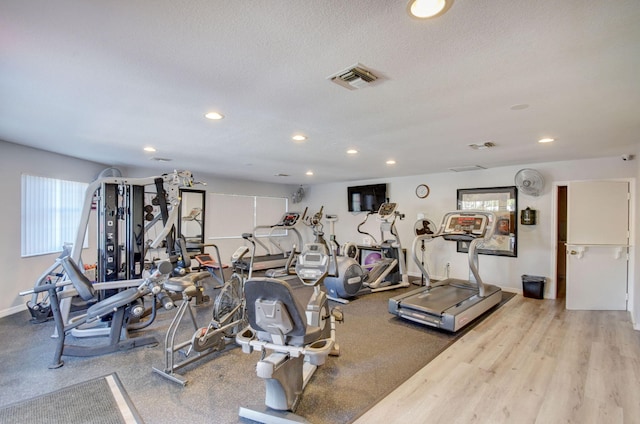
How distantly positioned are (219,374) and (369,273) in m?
3.57

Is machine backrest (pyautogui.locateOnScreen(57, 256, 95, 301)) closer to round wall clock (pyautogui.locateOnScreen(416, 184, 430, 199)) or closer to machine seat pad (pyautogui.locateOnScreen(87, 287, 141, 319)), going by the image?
machine seat pad (pyautogui.locateOnScreen(87, 287, 141, 319))

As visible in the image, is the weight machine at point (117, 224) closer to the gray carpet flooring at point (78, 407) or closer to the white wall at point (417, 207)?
the white wall at point (417, 207)

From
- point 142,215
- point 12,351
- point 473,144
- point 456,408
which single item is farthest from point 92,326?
point 473,144

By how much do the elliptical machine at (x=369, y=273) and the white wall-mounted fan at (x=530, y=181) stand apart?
2.25 metres

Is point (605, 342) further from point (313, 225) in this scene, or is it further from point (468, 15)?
point (313, 225)

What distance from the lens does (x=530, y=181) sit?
5312 mm

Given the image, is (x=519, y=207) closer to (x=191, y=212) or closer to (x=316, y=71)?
(x=316, y=71)

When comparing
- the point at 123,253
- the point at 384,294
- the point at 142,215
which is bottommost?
the point at 384,294

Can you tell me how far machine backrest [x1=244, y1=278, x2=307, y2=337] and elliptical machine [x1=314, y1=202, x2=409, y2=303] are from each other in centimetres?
269

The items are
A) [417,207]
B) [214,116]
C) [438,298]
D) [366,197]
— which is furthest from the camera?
[366,197]

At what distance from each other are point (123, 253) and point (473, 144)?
479 cm

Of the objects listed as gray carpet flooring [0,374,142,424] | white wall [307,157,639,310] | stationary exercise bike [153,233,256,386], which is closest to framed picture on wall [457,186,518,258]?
white wall [307,157,639,310]

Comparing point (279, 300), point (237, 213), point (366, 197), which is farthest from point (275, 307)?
point (237, 213)

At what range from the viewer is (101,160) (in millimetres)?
5422
